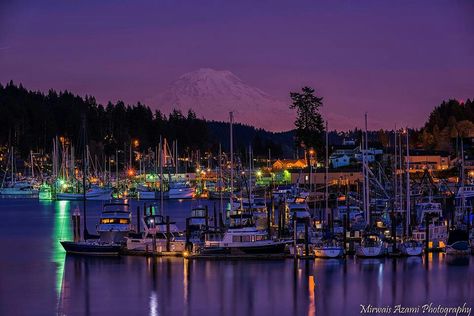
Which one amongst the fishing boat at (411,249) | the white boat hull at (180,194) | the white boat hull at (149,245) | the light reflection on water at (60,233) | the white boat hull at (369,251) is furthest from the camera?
the white boat hull at (180,194)

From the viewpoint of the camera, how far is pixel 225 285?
4566 cm

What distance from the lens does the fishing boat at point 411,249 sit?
50344 mm

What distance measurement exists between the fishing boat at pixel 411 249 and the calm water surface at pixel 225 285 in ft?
1.63

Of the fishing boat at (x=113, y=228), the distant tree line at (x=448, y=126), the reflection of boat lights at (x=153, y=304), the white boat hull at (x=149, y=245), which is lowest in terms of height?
the reflection of boat lights at (x=153, y=304)

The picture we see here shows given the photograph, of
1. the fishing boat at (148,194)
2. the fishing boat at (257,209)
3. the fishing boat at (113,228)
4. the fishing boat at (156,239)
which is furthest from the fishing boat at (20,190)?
the fishing boat at (156,239)

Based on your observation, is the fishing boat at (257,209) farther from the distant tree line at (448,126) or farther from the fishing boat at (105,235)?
the distant tree line at (448,126)

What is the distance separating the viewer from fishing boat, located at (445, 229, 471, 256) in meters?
51.1

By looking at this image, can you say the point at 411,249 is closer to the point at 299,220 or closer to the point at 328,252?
the point at 328,252

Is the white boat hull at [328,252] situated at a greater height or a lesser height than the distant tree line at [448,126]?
lesser

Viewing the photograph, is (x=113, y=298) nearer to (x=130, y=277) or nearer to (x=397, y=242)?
(x=130, y=277)

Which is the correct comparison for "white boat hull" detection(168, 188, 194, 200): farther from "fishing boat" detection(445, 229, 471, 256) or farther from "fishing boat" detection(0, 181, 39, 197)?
"fishing boat" detection(445, 229, 471, 256)

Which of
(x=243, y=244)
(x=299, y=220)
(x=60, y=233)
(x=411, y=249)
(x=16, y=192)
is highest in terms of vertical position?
(x=16, y=192)

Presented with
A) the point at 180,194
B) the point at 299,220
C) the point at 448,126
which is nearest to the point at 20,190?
the point at 180,194

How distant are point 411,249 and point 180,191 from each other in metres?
79.5
